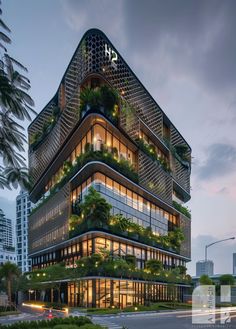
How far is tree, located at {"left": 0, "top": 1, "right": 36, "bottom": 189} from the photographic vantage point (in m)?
6.69

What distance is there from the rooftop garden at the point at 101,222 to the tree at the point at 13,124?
1570 inches

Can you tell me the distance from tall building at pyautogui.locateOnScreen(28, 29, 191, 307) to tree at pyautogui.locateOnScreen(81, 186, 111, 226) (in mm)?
985

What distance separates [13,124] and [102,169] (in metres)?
43.7

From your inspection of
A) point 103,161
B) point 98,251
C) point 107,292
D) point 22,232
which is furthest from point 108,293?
point 22,232

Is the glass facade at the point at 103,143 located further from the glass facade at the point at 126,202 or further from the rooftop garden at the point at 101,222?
the rooftop garden at the point at 101,222

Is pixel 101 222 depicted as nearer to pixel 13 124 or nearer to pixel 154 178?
pixel 154 178

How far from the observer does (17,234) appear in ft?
580

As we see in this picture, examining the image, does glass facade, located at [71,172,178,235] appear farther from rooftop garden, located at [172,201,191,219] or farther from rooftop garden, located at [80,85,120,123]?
rooftop garden, located at [80,85,120,123]

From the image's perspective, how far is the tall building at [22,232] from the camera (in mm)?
168250

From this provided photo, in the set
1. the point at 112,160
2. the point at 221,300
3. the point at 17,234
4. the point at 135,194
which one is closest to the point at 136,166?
the point at 135,194

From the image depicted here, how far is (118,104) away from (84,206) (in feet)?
49.6

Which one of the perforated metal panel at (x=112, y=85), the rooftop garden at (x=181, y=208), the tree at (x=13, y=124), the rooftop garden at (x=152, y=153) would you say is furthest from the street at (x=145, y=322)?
the rooftop garden at (x=181, y=208)

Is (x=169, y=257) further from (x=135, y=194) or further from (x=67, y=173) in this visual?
(x=67, y=173)

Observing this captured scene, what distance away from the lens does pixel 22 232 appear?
174 meters
